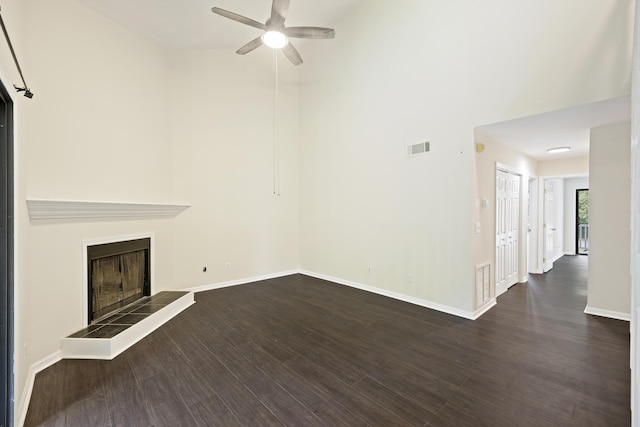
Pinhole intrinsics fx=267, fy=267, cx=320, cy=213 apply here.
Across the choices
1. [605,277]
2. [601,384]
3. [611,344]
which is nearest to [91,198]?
[601,384]

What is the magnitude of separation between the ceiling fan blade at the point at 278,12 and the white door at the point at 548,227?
6.40 meters

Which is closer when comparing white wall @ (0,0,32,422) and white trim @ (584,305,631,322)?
white wall @ (0,0,32,422)

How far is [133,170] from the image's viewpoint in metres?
3.74

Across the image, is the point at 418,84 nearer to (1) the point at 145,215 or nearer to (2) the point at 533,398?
(2) the point at 533,398

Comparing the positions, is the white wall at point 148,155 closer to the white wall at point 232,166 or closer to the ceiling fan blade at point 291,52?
the white wall at point 232,166

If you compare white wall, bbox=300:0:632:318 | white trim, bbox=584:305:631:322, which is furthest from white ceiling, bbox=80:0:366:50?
white trim, bbox=584:305:631:322

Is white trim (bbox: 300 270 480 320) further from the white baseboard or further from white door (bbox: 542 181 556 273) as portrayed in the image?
white door (bbox: 542 181 556 273)

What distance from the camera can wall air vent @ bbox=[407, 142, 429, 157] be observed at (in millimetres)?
3814

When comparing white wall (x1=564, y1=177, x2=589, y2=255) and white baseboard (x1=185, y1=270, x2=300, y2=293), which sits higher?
white wall (x1=564, y1=177, x2=589, y2=255)

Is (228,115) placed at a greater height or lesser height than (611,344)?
greater

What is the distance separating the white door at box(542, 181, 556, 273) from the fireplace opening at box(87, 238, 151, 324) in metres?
7.73

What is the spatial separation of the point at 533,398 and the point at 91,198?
469cm

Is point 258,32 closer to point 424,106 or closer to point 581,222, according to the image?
point 424,106

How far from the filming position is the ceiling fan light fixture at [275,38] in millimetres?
3221
